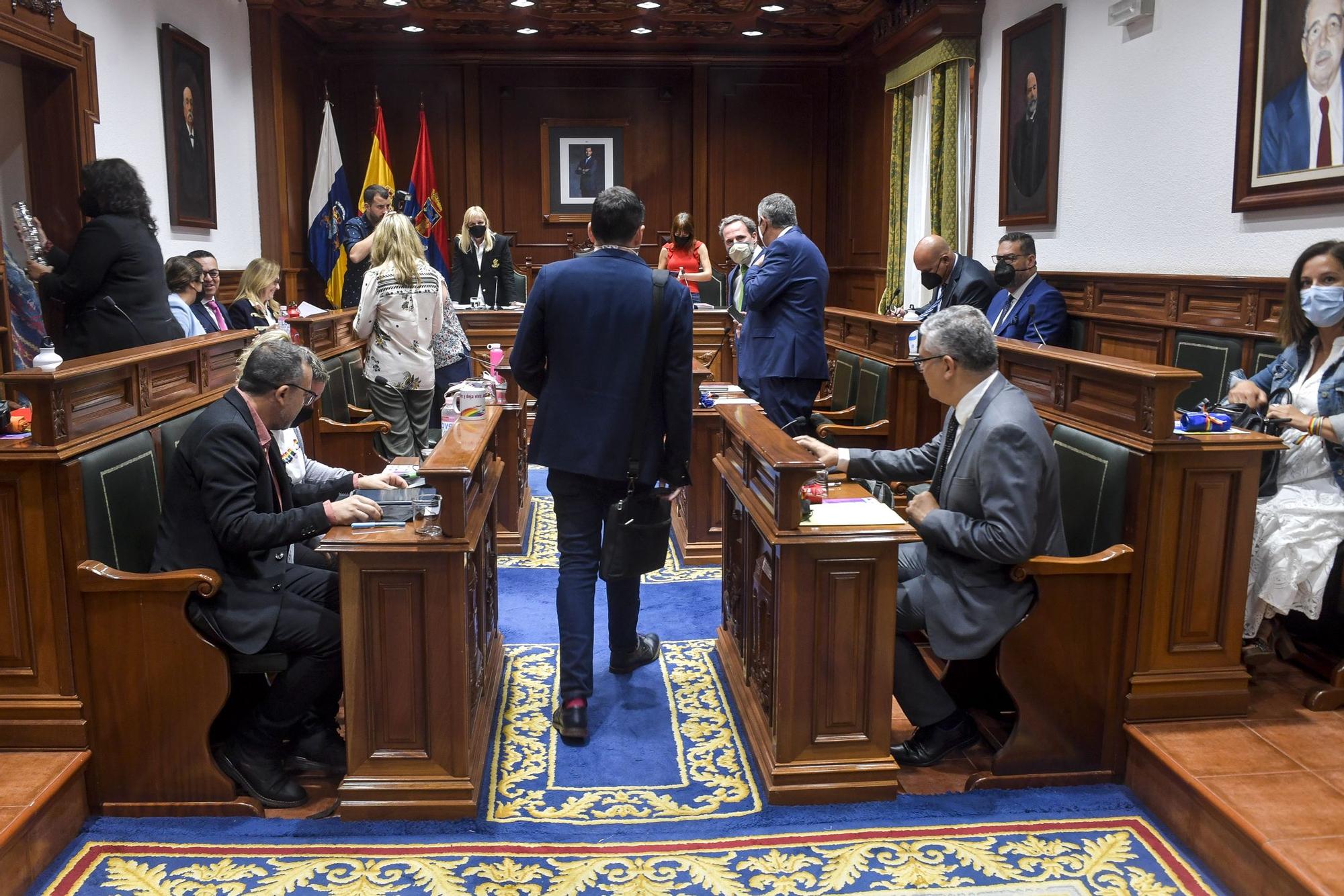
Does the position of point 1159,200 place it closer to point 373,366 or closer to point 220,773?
point 373,366

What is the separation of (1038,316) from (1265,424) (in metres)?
1.88

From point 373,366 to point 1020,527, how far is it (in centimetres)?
335

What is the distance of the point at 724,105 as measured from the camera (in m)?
9.80

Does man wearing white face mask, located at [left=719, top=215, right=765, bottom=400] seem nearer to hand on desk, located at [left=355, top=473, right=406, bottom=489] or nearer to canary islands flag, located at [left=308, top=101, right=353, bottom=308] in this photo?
hand on desk, located at [left=355, top=473, right=406, bottom=489]

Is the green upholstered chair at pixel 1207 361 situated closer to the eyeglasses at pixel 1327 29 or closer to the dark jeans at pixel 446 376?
the eyeglasses at pixel 1327 29

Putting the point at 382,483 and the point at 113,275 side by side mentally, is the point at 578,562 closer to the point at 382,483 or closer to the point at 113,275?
the point at 382,483

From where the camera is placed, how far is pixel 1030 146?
20.5ft

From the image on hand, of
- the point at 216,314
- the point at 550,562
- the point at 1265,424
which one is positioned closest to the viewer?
the point at 1265,424

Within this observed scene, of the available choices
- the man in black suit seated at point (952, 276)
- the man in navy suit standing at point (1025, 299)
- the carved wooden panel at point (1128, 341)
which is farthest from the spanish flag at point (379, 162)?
the carved wooden panel at point (1128, 341)

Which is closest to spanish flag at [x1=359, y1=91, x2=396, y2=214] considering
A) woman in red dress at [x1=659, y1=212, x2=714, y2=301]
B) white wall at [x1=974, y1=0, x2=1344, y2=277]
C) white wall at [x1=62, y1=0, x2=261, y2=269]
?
white wall at [x1=62, y1=0, x2=261, y2=269]

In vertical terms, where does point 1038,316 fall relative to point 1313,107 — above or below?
below

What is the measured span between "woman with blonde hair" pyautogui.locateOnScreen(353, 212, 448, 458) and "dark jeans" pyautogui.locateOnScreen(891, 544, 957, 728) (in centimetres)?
287

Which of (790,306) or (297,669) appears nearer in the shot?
(297,669)

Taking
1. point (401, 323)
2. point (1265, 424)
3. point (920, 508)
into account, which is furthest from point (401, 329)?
point (1265, 424)
